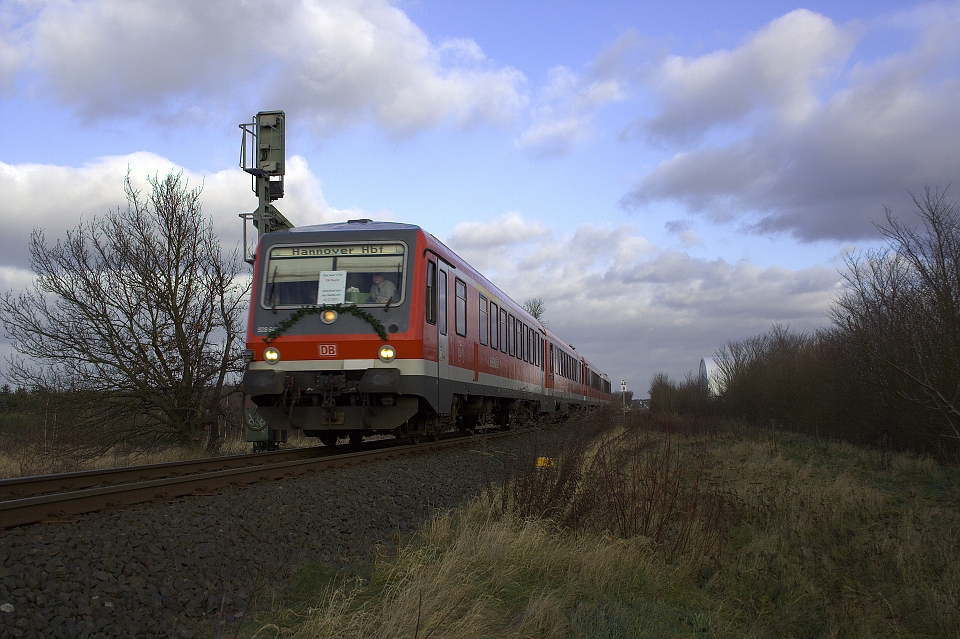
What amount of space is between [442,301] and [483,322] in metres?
3.03

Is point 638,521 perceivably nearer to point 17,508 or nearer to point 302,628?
point 302,628

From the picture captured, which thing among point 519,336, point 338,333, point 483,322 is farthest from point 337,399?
point 519,336

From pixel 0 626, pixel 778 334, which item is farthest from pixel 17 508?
pixel 778 334

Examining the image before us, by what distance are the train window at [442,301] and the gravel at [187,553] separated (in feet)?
13.2

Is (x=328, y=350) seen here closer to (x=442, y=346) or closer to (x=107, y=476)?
(x=442, y=346)

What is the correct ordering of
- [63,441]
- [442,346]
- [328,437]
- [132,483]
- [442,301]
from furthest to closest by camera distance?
[63,441] → [328,437] → [442,301] → [442,346] → [132,483]

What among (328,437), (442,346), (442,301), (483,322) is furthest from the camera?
(483,322)

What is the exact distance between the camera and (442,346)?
1032 centimetres

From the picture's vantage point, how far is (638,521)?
236 inches

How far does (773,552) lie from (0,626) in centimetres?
568

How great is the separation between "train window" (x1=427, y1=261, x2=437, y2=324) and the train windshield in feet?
1.51

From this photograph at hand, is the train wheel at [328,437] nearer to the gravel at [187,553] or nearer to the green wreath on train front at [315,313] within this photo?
the green wreath on train front at [315,313]

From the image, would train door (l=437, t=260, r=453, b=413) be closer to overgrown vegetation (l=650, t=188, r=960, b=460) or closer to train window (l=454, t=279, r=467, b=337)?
train window (l=454, t=279, r=467, b=337)

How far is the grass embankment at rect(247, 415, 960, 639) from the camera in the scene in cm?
360
